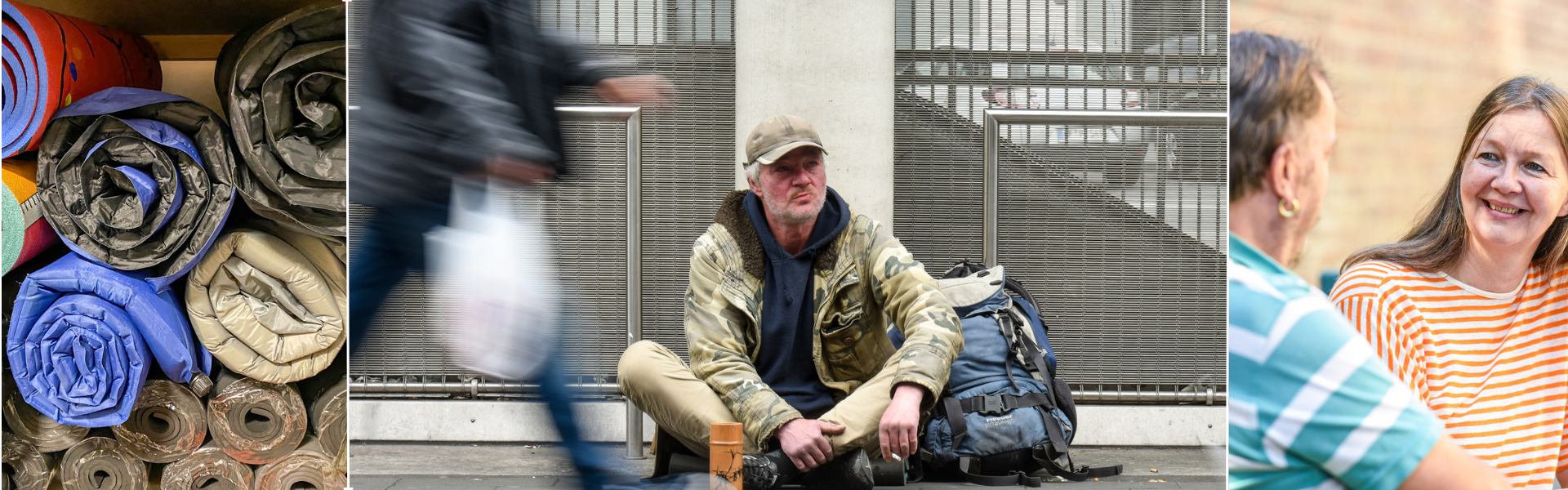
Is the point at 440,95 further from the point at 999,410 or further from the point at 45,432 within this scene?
the point at 999,410

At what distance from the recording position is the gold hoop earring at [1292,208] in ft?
4.88

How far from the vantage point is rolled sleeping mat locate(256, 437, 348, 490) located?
2879 mm

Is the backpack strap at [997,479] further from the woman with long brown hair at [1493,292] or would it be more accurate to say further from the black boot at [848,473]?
the woman with long brown hair at [1493,292]

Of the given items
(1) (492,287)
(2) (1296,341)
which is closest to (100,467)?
(1) (492,287)

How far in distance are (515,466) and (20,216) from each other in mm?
1983

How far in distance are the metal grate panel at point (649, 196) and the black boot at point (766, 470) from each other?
67.9 inches

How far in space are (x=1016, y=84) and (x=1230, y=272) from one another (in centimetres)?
339

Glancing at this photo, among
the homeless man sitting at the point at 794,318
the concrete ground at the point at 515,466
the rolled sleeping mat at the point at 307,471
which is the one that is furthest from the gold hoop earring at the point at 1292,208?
the rolled sleeping mat at the point at 307,471

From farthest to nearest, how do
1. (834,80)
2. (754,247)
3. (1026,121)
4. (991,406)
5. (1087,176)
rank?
(1087,176) → (834,80) → (1026,121) → (754,247) → (991,406)

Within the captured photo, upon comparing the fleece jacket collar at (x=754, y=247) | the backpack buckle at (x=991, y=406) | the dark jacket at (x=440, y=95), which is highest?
the dark jacket at (x=440, y=95)

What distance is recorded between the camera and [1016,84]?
4.79 meters

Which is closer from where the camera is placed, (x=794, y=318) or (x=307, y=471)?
(x=307, y=471)

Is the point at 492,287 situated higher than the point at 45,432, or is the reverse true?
the point at 492,287

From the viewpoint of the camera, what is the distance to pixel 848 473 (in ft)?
10.5
